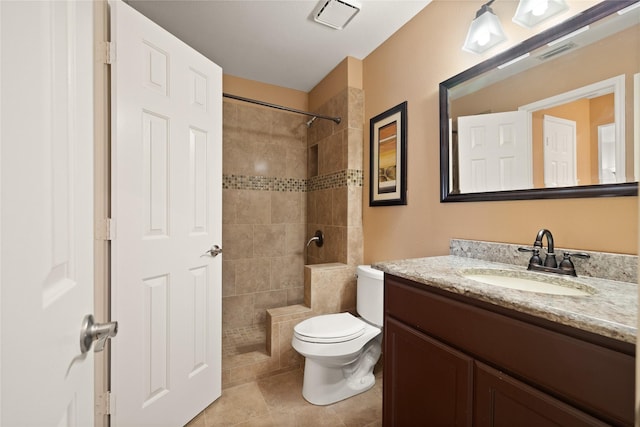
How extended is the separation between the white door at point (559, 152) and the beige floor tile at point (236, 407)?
1.90 metres

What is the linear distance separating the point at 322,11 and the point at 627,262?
199 cm

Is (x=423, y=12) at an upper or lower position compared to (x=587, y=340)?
upper

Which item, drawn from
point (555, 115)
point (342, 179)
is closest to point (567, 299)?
point (555, 115)

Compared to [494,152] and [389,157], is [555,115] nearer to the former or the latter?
[494,152]

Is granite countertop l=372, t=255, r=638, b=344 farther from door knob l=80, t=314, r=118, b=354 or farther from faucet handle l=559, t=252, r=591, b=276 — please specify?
door knob l=80, t=314, r=118, b=354

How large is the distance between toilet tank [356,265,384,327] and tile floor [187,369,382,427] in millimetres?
489

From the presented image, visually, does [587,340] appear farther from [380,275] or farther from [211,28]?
[211,28]

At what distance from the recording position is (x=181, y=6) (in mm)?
1793

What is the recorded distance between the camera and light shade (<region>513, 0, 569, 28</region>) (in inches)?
43.9

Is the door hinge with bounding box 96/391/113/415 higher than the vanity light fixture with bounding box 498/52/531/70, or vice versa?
the vanity light fixture with bounding box 498/52/531/70

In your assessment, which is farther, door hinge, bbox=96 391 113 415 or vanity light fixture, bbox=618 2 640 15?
door hinge, bbox=96 391 113 415

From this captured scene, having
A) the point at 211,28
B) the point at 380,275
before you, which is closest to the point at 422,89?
the point at 380,275

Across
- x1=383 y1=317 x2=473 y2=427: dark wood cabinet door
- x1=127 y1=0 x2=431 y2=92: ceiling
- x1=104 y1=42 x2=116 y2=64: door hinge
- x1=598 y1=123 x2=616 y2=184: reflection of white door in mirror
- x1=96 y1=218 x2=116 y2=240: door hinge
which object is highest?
x1=127 y1=0 x2=431 y2=92: ceiling

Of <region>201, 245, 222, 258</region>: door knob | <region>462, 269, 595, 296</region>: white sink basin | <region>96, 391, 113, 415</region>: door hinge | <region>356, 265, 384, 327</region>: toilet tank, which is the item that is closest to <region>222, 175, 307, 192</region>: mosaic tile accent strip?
<region>201, 245, 222, 258</region>: door knob
